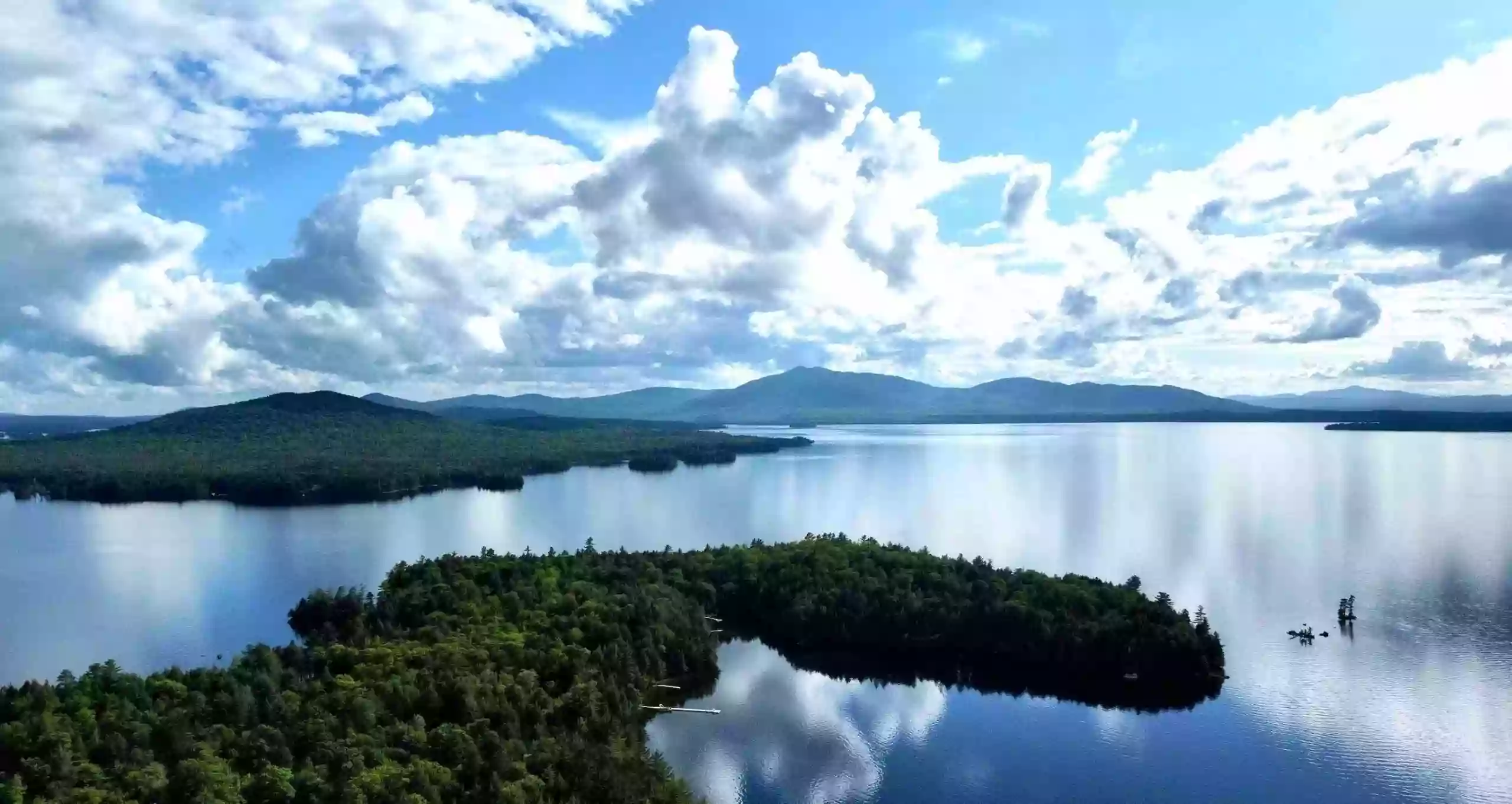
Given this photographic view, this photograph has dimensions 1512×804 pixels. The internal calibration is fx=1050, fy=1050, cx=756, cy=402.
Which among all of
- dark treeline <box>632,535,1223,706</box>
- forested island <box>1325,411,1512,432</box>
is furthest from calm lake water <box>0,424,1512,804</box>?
forested island <box>1325,411,1512,432</box>

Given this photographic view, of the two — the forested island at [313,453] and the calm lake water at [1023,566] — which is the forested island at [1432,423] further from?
the forested island at [313,453]

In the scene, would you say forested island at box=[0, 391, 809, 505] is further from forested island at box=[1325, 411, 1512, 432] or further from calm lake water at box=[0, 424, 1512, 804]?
forested island at box=[1325, 411, 1512, 432]

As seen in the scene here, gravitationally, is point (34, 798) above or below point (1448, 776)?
above

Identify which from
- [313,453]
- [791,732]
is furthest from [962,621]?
[313,453]

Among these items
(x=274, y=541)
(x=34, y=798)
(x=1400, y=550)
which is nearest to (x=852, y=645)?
(x=34, y=798)

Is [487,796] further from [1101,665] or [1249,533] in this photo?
[1249,533]

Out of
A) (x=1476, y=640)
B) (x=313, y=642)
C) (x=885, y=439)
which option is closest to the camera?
(x=313, y=642)

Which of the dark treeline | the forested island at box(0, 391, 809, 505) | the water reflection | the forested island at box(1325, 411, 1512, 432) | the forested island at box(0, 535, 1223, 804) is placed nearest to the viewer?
the forested island at box(0, 535, 1223, 804)
